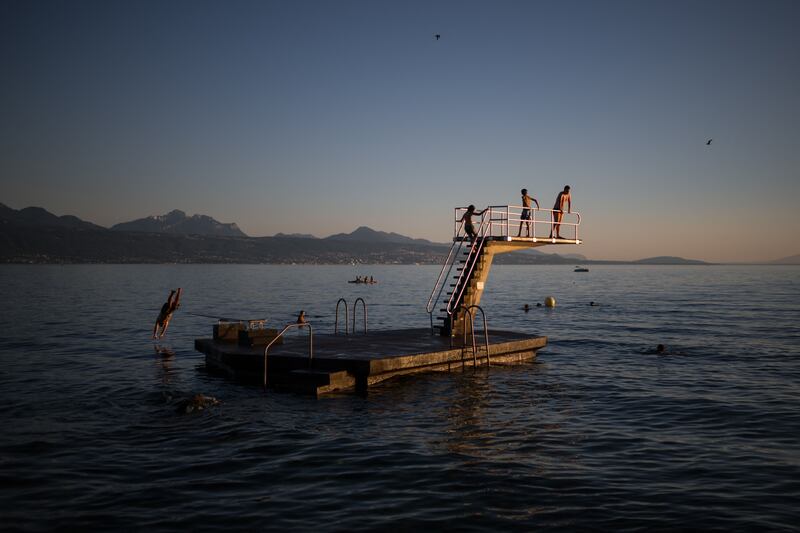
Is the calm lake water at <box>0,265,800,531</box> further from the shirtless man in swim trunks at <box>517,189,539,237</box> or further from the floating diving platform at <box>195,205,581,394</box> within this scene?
the shirtless man in swim trunks at <box>517,189,539,237</box>

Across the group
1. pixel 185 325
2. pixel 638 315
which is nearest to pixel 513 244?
pixel 185 325

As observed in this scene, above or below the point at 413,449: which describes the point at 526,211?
above

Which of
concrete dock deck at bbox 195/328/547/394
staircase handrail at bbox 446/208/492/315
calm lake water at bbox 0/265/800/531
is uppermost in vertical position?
staircase handrail at bbox 446/208/492/315

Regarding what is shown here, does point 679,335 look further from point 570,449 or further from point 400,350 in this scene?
point 570,449

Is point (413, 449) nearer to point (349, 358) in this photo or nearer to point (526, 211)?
point (349, 358)

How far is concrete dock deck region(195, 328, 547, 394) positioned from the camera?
18969 mm

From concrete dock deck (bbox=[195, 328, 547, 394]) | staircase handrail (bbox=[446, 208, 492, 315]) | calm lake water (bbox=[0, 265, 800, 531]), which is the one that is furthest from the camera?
staircase handrail (bbox=[446, 208, 492, 315])

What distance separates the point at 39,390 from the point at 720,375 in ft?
78.0

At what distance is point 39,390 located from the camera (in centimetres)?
1981

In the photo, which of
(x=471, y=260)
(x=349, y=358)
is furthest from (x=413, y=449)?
(x=471, y=260)

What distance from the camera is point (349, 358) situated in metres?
19.4

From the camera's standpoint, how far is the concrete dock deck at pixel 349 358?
18969 mm

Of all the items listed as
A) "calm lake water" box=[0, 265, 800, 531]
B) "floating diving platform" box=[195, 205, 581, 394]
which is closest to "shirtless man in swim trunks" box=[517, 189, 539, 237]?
"floating diving platform" box=[195, 205, 581, 394]

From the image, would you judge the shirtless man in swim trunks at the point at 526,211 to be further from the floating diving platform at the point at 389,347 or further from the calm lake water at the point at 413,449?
the calm lake water at the point at 413,449
